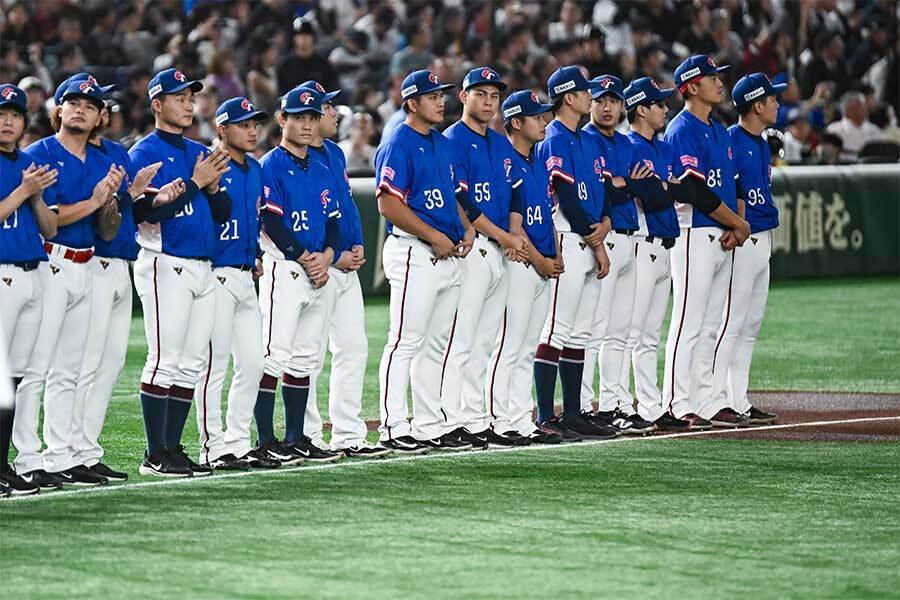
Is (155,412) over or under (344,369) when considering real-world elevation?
under

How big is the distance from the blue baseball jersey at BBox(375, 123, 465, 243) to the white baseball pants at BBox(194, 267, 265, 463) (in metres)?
1.06

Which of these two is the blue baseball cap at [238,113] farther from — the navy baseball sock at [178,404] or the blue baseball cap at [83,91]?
the navy baseball sock at [178,404]

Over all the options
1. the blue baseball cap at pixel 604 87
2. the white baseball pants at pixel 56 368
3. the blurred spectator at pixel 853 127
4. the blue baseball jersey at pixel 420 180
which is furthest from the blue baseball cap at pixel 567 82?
the blurred spectator at pixel 853 127

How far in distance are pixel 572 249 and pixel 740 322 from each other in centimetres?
145

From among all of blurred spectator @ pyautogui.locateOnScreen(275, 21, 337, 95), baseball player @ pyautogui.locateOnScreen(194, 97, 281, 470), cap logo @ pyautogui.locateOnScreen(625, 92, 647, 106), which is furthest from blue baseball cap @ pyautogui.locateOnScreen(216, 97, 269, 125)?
blurred spectator @ pyautogui.locateOnScreen(275, 21, 337, 95)

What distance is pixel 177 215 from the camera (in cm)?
853

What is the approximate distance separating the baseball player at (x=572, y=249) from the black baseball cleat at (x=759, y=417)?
44.9 inches

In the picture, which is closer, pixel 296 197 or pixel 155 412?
pixel 155 412

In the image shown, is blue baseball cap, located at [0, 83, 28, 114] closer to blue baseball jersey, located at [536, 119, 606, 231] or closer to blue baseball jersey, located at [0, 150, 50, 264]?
blue baseball jersey, located at [0, 150, 50, 264]

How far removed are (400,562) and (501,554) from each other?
43cm

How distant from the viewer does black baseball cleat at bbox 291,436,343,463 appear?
926cm

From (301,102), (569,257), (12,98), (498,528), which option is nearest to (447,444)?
(569,257)

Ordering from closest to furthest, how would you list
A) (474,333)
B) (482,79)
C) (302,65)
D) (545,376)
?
1. (482,79)
2. (474,333)
3. (545,376)
4. (302,65)

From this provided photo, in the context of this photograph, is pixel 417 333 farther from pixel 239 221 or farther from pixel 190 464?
pixel 190 464
